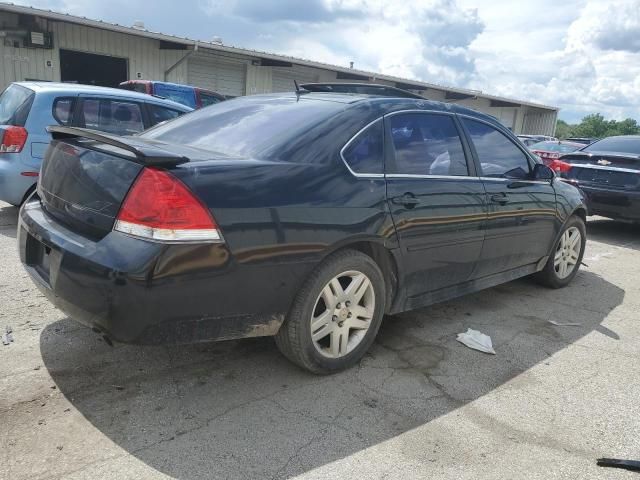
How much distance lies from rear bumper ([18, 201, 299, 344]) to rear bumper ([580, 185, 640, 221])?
6.77 metres

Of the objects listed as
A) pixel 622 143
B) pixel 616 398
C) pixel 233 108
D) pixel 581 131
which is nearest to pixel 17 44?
pixel 233 108

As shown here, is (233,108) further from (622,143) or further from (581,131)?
→ (581,131)

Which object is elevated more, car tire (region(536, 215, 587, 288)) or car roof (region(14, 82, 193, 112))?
car roof (region(14, 82, 193, 112))

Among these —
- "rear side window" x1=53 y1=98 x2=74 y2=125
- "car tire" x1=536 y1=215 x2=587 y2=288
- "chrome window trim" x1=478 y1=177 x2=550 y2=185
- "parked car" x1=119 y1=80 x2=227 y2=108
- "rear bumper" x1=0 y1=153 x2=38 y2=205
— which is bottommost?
"car tire" x1=536 y1=215 x2=587 y2=288

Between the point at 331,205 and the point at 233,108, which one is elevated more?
the point at 233,108

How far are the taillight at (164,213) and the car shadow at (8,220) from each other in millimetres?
3912

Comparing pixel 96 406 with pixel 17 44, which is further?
pixel 17 44

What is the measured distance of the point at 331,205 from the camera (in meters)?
2.84

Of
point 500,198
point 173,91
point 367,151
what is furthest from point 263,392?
point 173,91

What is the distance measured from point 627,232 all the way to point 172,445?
28.3ft

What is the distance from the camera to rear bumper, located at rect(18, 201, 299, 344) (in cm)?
232

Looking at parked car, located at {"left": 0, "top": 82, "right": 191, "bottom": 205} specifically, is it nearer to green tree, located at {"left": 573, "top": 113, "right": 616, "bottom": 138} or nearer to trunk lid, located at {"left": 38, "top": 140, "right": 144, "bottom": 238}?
trunk lid, located at {"left": 38, "top": 140, "right": 144, "bottom": 238}

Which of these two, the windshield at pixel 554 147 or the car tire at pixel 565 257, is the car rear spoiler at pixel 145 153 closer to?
the car tire at pixel 565 257

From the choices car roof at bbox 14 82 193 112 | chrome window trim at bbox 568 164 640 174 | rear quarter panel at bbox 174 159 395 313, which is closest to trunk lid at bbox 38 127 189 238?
rear quarter panel at bbox 174 159 395 313
